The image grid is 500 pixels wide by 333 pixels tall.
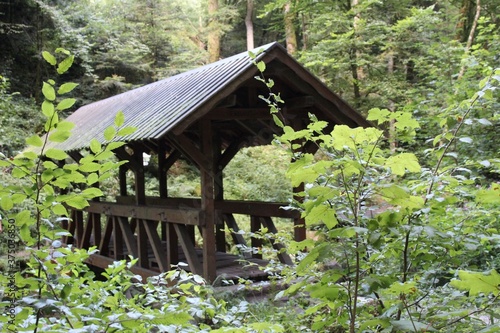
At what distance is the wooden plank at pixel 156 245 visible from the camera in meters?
6.61

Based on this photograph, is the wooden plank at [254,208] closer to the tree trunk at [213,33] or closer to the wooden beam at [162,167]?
the wooden beam at [162,167]

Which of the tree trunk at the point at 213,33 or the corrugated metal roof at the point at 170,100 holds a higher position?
the tree trunk at the point at 213,33

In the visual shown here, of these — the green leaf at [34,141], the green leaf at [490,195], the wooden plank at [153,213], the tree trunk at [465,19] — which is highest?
the tree trunk at [465,19]

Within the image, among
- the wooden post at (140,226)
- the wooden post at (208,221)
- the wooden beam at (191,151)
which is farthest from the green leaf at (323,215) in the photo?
the wooden post at (140,226)

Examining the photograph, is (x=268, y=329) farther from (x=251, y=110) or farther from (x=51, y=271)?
(x=251, y=110)

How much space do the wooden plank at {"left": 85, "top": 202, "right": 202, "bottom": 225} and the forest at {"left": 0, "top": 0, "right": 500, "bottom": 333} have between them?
870mm

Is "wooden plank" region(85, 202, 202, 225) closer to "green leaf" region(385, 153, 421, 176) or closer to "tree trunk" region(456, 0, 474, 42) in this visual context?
"green leaf" region(385, 153, 421, 176)

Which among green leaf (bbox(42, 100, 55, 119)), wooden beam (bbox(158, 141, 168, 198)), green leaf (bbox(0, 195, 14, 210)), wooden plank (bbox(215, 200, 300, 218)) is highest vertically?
green leaf (bbox(42, 100, 55, 119))

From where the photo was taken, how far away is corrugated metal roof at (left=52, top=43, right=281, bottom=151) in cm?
541

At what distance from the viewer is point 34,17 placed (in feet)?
56.0

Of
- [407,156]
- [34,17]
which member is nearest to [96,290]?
[407,156]

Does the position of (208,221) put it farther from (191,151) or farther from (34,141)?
(34,141)

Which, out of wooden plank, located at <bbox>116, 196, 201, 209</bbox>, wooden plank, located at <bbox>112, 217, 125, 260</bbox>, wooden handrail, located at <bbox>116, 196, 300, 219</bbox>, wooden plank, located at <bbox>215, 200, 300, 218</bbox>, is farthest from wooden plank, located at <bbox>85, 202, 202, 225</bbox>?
wooden plank, located at <bbox>215, 200, 300, 218</bbox>

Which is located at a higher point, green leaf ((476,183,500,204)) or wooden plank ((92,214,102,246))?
green leaf ((476,183,500,204))
